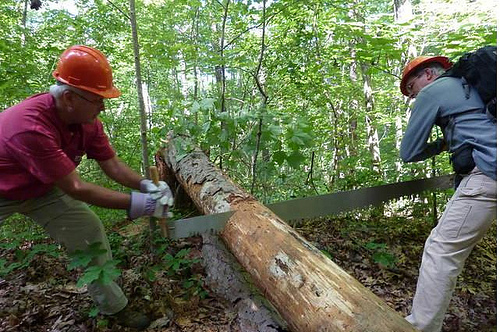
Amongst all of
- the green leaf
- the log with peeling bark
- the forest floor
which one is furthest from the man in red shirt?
the green leaf

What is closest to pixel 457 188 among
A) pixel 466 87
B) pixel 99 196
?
pixel 466 87

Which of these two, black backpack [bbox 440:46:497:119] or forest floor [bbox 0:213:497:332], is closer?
black backpack [bbox 440:46:497:119]

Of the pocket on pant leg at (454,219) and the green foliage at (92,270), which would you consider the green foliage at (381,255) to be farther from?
the green foliage at (92,270)

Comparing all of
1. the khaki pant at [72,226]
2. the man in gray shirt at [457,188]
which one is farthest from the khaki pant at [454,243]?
the khaki pant at [72,226]

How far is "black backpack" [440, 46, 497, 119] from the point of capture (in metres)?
2.42

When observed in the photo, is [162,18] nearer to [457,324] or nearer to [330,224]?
[330,224]

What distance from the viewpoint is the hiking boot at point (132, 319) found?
2.77m

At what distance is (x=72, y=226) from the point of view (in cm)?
286

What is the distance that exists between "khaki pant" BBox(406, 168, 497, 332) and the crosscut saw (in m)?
1.28

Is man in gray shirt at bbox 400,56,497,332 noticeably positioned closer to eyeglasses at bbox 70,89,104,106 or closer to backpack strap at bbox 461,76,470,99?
backpack strap at bbox 461,76,470,99

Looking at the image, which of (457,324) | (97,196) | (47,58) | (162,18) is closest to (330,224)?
→ (457,324)

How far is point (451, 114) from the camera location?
8.34 feet

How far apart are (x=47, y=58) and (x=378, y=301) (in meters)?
7.02

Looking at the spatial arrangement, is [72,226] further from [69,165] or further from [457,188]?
[457,188]
